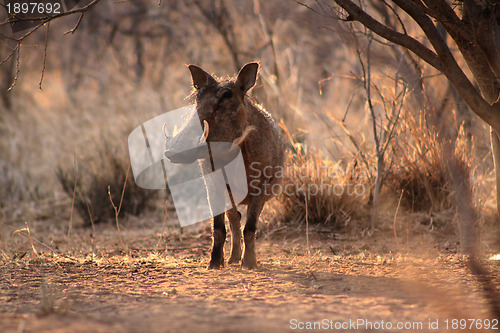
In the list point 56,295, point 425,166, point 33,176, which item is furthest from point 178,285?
point 33,176

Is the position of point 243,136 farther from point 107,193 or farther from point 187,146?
point 107,193

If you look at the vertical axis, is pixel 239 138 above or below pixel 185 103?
below

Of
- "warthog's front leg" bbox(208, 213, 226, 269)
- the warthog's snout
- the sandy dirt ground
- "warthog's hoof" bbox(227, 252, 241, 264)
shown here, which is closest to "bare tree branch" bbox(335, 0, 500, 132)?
the sandy dirt ground

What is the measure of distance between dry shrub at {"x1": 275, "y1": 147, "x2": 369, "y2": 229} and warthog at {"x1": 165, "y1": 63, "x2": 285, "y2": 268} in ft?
5.05

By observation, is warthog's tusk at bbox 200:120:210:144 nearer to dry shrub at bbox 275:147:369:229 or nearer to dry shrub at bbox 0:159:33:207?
dry shrub at bbox 275:147:369:229

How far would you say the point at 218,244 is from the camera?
12.8 ft

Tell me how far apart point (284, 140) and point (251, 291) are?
365 centimetres

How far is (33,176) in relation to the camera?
9.00 meters

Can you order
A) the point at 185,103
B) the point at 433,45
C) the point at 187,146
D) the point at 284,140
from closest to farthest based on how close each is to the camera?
the point at 187,146, the point at 433,45, the point at 284,140, the point at 185,103

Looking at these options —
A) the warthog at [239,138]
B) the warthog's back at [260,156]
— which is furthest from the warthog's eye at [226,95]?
the warthog's back at [260,156]

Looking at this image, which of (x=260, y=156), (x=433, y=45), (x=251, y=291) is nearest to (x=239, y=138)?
(x=260, y=156)

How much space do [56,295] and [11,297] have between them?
0.26m

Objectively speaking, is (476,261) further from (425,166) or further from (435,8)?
(425,166)

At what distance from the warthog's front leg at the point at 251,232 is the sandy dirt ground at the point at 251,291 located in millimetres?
102
